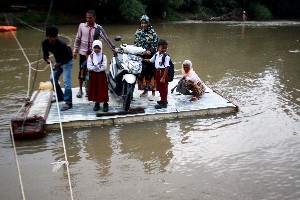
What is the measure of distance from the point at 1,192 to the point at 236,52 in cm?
1112

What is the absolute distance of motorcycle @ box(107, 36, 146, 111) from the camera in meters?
6.02

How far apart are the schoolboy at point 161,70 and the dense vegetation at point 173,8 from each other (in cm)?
1849

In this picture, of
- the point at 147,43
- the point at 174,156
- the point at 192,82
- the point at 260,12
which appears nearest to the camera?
the point at 174,156

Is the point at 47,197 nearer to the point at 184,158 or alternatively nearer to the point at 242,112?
the point at 184,158

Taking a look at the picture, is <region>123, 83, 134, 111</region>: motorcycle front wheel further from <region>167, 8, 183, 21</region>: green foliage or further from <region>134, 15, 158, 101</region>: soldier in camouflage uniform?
<region>167, 8, 183, 21</region>: green foliage

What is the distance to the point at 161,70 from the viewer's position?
20.4 feet

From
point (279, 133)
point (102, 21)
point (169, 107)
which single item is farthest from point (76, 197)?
point (102, 21)

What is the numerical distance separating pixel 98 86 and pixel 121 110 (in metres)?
0.63

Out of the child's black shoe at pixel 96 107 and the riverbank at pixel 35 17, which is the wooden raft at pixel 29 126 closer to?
the child's black shoe at pixel 96 107

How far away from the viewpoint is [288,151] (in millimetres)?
4965

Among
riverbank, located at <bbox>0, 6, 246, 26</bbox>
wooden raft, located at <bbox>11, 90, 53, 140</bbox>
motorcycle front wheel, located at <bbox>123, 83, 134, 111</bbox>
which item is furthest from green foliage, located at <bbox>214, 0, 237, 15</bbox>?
wooden raft, located at <bbox>11, 90, 53, 140</bbox>

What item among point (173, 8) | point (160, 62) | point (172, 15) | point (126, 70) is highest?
point (173, 8)

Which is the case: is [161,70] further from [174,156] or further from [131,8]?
[131,8]

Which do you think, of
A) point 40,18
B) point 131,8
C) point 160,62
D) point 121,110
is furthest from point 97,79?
point 40,18
